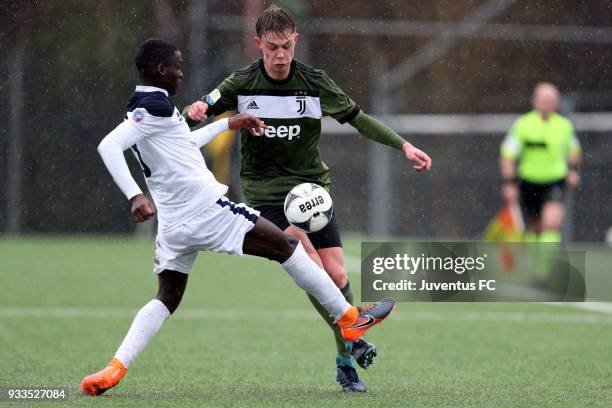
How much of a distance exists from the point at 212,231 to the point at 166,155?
0.41 meters

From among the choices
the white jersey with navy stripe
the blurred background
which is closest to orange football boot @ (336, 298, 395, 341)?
the white jersey with navy stripe

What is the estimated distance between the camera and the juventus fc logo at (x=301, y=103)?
20.8 feet

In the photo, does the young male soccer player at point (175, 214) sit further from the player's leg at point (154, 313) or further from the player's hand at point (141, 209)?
the player's hand at point (141, 209)

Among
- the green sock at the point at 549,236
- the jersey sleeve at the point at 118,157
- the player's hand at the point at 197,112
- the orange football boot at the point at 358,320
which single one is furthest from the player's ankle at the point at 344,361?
the green sock at the point at 549,236

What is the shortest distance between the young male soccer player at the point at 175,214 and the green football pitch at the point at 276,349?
357 mm

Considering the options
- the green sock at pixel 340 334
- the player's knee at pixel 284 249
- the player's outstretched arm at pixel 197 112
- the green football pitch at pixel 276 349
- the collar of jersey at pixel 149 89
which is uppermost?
the collar of jersey at pixel 149 89

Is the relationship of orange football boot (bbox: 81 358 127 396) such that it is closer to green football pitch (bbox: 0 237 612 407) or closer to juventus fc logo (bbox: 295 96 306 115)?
green football pitch (bbox: 0 237 612 407)

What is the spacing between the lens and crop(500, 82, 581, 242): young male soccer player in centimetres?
1339

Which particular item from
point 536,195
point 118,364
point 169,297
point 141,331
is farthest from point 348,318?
point 536,195

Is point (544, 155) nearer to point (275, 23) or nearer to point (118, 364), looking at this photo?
point (275, 23)

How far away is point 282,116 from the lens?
6.34m

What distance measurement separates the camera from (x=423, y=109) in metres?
22.4

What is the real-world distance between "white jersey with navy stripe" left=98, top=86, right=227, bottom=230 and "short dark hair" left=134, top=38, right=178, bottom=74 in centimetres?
9

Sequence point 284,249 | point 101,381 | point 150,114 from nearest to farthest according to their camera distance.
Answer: point 150,114 → point 101,381 → point 284,249
